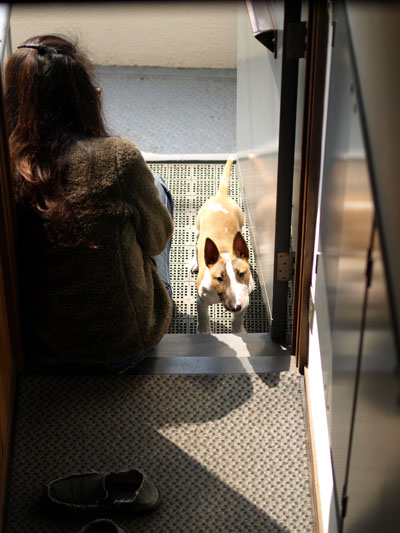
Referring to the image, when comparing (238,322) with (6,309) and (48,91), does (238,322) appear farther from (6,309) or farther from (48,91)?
(48,91)

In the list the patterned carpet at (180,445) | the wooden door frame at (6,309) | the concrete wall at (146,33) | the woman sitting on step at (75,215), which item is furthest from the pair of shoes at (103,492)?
the concrete wall at (146,33)

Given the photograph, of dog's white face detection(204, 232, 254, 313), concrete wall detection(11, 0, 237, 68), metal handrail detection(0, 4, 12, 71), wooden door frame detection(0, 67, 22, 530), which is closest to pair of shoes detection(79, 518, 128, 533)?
wooden door frame detection(0, 67, 22, 530)

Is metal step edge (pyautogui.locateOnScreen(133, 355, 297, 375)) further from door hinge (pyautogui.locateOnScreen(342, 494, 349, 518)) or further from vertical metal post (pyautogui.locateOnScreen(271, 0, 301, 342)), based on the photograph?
door hinge (pyautogui.locateOnScreen(342, 494, 349, 518))

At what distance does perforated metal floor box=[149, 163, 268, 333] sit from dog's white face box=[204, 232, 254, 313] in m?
0.30

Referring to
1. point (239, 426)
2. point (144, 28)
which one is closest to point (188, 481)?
point (239, 426)

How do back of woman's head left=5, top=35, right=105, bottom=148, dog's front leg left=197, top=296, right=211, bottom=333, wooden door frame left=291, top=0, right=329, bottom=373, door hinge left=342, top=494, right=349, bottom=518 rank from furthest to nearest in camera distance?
1. dog's front leg left=197, top=296, right=211, bottom=333
2. back of woman's head left=5, top=35, right=105, bottom=148
3. wooden door frame left=291, top=0, right=329, bottom=373
4. door hinge left=342, top=494, right=349, bottom=518

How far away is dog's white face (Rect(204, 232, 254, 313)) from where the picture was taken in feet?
7.35

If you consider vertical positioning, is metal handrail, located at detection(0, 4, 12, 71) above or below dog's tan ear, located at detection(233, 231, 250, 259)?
above

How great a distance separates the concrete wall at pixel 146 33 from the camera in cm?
355

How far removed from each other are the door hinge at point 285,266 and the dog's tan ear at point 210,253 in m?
0.23

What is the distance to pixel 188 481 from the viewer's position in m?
1.88

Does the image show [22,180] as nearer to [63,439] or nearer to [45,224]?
[45,224]

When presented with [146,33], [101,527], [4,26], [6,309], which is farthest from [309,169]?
[146,33]

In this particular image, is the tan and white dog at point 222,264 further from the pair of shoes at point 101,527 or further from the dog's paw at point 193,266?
the pair of shoes at point 101,527
